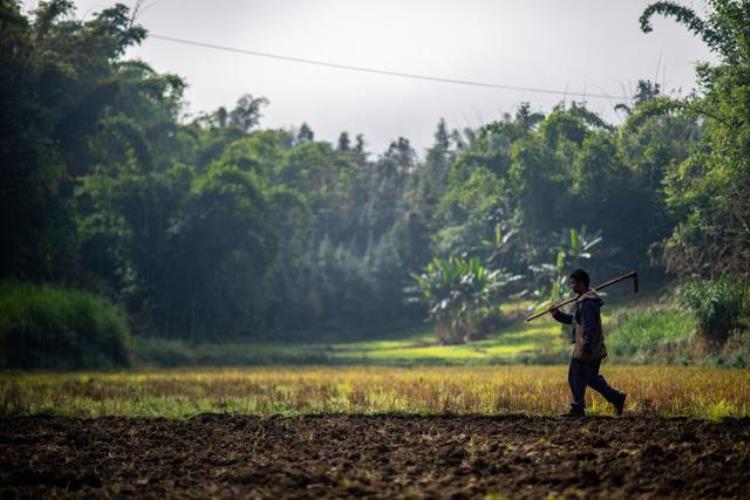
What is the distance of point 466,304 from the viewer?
47688 mm

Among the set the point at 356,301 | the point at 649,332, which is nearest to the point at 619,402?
the point at 649,332

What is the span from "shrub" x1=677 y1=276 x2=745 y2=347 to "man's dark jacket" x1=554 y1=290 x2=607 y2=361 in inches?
549

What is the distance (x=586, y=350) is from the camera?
11.8 metres

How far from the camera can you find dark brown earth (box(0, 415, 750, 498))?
7.76 metres

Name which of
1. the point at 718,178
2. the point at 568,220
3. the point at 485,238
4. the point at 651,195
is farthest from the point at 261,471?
the point at 485,238

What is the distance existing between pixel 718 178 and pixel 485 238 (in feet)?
92.7

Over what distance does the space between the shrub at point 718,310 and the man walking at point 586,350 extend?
13.8 meters

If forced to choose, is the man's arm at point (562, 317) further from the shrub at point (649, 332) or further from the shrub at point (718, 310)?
the shrub at point (649, 332)

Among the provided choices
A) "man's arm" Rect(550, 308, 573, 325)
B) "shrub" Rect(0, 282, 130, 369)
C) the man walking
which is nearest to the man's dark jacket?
the man walking

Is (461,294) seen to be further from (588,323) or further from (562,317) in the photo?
(588,323)

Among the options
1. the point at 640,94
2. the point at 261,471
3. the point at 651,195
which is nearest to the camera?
the point at 261,471

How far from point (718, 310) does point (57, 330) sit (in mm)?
18685

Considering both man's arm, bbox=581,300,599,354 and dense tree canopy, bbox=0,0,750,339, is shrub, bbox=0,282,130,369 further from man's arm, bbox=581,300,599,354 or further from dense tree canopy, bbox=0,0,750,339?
man's arm, bbox=581,300,599,354

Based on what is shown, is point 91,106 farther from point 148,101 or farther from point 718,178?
point 718,178
